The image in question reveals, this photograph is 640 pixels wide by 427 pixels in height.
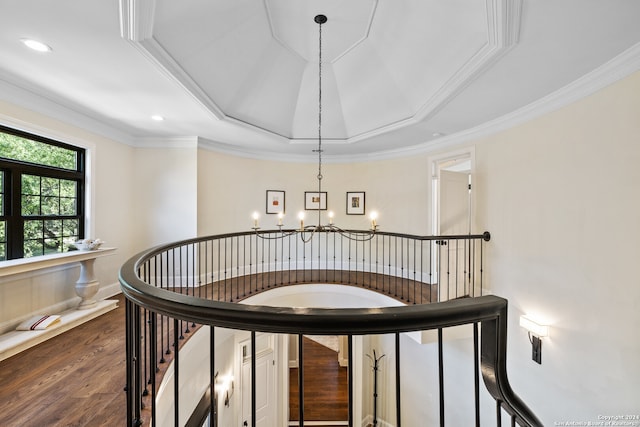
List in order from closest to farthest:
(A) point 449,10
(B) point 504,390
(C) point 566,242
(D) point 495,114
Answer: (B) point 504,390 < (A) point 449,10 < (C) point 566,242 < (D) point 495,114

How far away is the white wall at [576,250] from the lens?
7.04 ft

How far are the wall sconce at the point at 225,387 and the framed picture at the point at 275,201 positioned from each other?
2853 millimetres

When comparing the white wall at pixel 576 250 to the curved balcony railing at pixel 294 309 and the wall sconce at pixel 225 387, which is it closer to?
the curved balcony railing at pixel 294 309

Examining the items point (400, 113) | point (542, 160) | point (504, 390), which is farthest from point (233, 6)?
point (542, 160)

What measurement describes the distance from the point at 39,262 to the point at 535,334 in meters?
5.19

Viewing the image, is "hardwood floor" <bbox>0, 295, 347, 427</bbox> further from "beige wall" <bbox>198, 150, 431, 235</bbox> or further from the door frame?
the door frame

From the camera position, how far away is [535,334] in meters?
2.77

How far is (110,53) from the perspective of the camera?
7.06 ft

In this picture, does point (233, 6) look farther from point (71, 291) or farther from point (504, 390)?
point (71, 291)

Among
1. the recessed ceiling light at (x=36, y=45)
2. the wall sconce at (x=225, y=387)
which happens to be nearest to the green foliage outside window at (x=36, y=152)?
A: the recessed ceiling light at (x=36, y=45)

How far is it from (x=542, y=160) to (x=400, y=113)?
171 cm

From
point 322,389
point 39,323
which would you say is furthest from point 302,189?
point 322,389

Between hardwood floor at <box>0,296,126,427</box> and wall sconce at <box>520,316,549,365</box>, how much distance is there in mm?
3698

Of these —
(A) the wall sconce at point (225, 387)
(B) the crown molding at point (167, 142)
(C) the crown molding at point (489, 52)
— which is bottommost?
(A) the wall sconce at point (225, 387)
